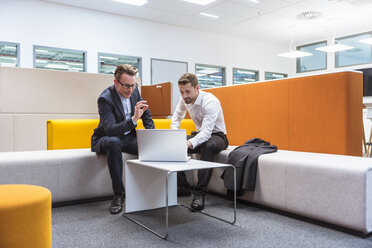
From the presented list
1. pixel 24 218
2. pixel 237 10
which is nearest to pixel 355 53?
pixel 237 10

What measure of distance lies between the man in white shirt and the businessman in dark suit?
396 millimetres

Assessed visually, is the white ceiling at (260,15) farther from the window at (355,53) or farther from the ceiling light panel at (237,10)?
the window at (355,53)

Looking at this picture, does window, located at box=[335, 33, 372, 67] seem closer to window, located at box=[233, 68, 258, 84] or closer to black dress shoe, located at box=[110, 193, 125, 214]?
window, located at box=[233, 68, 258, 84]

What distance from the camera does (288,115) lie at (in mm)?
2645

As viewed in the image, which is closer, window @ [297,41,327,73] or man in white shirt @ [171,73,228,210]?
man in white shirt @ [171,73,228,210]

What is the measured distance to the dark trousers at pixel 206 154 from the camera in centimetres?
229

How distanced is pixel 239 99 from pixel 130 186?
145 centimetres

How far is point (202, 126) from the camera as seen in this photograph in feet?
8.20

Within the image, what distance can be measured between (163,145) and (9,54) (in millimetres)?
5141

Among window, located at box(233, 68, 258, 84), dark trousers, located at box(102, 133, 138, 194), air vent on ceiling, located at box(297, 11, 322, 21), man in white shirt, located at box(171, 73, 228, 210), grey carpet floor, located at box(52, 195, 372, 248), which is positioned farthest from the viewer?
window, located at box(233, 68, 258, 84)

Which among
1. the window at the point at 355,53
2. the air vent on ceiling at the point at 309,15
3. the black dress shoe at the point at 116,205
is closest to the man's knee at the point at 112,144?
the black dress shoe at the point at 116,205

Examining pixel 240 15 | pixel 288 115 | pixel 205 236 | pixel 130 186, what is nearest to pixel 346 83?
pixel 288 115

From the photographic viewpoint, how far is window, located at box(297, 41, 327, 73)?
28.8ft

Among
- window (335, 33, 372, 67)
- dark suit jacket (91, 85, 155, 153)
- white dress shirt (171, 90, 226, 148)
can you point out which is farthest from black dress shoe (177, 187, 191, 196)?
window (335, 33, 372, 67)
